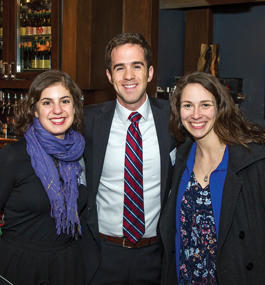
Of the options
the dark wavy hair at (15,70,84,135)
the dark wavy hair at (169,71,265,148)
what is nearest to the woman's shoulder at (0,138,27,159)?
the dark wavy hair at (15,70,84,135)

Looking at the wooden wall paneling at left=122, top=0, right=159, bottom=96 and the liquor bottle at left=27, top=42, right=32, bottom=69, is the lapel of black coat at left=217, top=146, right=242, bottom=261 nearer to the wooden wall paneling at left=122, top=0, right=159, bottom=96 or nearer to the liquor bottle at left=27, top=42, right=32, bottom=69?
the wooden wall paneling at left=122, top=0, right=159, bottom=96

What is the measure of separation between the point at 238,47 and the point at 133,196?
16.9 ft

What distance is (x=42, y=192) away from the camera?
5.22 feet

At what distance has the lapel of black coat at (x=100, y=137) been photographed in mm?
1853

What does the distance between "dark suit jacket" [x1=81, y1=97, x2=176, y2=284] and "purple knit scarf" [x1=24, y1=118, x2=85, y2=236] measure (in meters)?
0.09

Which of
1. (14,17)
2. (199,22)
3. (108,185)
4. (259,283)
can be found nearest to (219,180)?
(259,283)

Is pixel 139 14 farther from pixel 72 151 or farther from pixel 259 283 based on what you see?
pixel 259 283

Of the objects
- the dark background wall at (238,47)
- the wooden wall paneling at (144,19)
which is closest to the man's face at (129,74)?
the wooden wall paneling at (144,19)

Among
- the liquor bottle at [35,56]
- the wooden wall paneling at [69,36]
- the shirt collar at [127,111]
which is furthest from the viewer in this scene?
the liquor bottle at [35,56]

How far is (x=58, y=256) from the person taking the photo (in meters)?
1.60

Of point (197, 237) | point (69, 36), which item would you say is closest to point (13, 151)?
point (197, 237)

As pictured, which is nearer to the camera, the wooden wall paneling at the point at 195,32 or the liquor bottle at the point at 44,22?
the liquor bottle at the point at 44,22

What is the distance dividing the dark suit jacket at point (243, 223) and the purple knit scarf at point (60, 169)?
Answer: 739mm

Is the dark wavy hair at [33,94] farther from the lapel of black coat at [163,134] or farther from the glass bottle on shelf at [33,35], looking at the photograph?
the glass bottle on shelf at [33,35]
